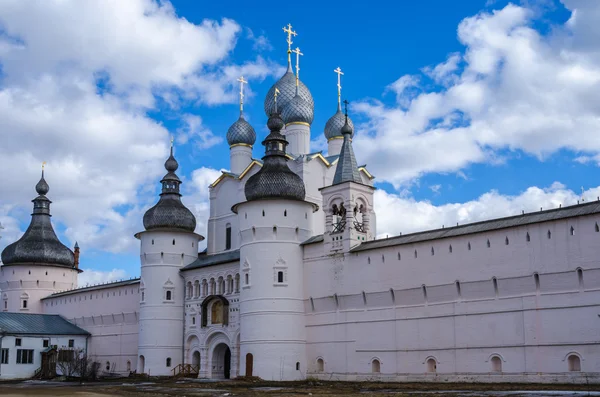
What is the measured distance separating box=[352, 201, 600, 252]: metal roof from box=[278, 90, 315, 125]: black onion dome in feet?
40.5

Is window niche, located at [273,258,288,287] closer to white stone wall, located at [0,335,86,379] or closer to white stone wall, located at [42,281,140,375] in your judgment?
white stone wall, located at [42,281,140,375]

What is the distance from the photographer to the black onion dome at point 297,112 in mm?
41281

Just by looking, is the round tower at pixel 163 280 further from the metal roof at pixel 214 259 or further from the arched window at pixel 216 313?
the arched window at pixel 216 313

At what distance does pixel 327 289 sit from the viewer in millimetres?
31938

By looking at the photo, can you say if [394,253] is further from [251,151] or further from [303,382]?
[251,151]

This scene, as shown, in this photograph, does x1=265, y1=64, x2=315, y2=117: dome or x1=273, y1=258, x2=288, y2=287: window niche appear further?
x1=265, y1=64, x2=315, y2=117: dome

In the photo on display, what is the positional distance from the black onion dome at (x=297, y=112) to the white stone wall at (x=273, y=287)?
867 cm

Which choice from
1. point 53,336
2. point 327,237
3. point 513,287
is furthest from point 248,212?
point 53,336

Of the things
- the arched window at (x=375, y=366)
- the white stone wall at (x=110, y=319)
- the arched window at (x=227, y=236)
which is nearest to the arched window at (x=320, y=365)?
the arched window at (x=375, y=366)

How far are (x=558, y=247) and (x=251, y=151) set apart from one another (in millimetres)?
22851

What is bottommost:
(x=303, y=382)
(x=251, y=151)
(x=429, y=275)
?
(x=303, y=382)

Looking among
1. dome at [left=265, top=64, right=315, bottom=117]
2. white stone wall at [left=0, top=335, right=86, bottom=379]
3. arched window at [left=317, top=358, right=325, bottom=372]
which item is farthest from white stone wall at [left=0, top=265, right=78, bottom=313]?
arched window at [left=317, top=358, right=325, bottom=372]

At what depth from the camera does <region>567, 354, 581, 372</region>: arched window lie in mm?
23188

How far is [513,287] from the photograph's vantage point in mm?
25172
